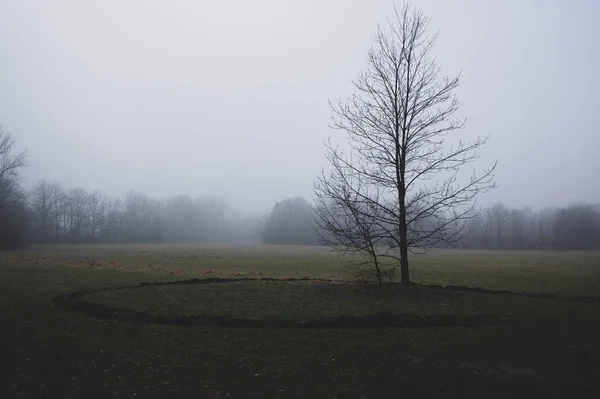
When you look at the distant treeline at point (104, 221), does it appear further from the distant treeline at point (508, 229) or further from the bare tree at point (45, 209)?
the distant treeline at point (508, 229)

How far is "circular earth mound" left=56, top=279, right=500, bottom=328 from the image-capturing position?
12008 mm

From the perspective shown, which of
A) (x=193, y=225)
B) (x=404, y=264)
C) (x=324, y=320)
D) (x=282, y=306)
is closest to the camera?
(x=324, y=320)

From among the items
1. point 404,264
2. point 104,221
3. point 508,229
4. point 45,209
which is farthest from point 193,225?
point 404,264

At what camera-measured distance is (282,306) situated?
45.5 feet

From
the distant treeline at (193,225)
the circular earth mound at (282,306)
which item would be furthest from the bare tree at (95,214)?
the circular earth mound at (282,306)

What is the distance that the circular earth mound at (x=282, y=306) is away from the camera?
12.0 metres

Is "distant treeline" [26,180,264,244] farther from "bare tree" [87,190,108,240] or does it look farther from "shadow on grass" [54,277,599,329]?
"shadow on grass" [54,277,599,329]

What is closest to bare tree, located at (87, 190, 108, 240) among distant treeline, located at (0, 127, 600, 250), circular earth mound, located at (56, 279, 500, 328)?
distant treeline, located at (0, 127, 600, 250)

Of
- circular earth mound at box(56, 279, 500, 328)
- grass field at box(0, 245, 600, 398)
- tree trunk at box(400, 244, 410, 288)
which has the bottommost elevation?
grass field at box(0, 245, 600, 398)

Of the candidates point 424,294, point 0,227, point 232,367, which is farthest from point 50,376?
point 0,227

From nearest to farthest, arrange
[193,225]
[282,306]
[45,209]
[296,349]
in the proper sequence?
[296,349], [282,306], [45,209], [193,225]

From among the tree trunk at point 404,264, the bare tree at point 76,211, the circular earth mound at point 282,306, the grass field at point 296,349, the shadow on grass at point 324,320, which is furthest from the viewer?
the bare tree at point 76,211

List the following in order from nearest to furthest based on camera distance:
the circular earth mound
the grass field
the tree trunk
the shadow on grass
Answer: the grass field
the shadow on grass
the circular earth mound
the tree trunk

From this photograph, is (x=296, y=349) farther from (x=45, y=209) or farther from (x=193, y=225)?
(x=193, y=225)
